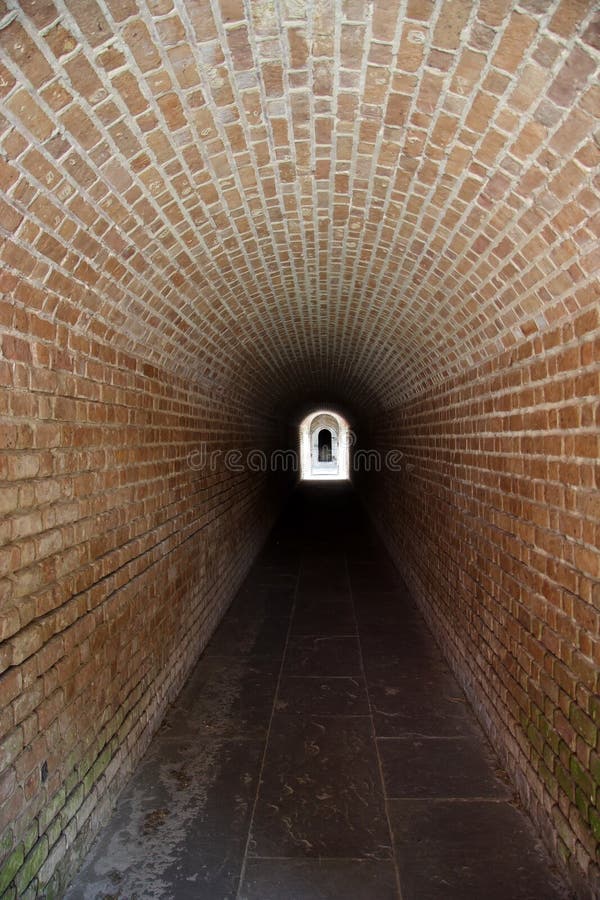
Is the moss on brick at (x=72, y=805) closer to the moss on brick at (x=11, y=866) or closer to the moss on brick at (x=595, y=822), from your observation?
the moss on brick at (x=11, y=866)

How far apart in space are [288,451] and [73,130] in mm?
16554

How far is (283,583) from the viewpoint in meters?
9.30

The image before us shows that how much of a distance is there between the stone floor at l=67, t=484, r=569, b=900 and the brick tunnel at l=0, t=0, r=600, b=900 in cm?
2

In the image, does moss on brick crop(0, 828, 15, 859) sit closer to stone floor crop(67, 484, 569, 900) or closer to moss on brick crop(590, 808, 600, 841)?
stone floor crop(67, 484, 569, 900)

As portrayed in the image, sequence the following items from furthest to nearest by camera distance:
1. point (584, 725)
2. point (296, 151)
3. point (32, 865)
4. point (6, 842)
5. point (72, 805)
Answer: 1. point (296, 151)
2. point (72, 805)
3. point (584, 725)
4. point (32, 865)
5. point (6, 842)

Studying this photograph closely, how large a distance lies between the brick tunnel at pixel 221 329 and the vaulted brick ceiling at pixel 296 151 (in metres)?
0.01

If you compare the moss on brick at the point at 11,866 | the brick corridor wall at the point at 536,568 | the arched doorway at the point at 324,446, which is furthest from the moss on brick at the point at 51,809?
the arched doorway at the point at 324,446

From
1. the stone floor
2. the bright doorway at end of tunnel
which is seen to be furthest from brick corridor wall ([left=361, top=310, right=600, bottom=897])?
the bright doorway at end of tunnel

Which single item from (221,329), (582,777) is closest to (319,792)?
(582,777)

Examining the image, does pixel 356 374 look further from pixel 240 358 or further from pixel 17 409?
pixel 17 409

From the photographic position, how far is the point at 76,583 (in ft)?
10.8

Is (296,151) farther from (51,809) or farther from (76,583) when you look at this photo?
(51,809)

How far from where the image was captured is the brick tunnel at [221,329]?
2383mm

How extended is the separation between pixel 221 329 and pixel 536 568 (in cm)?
367
